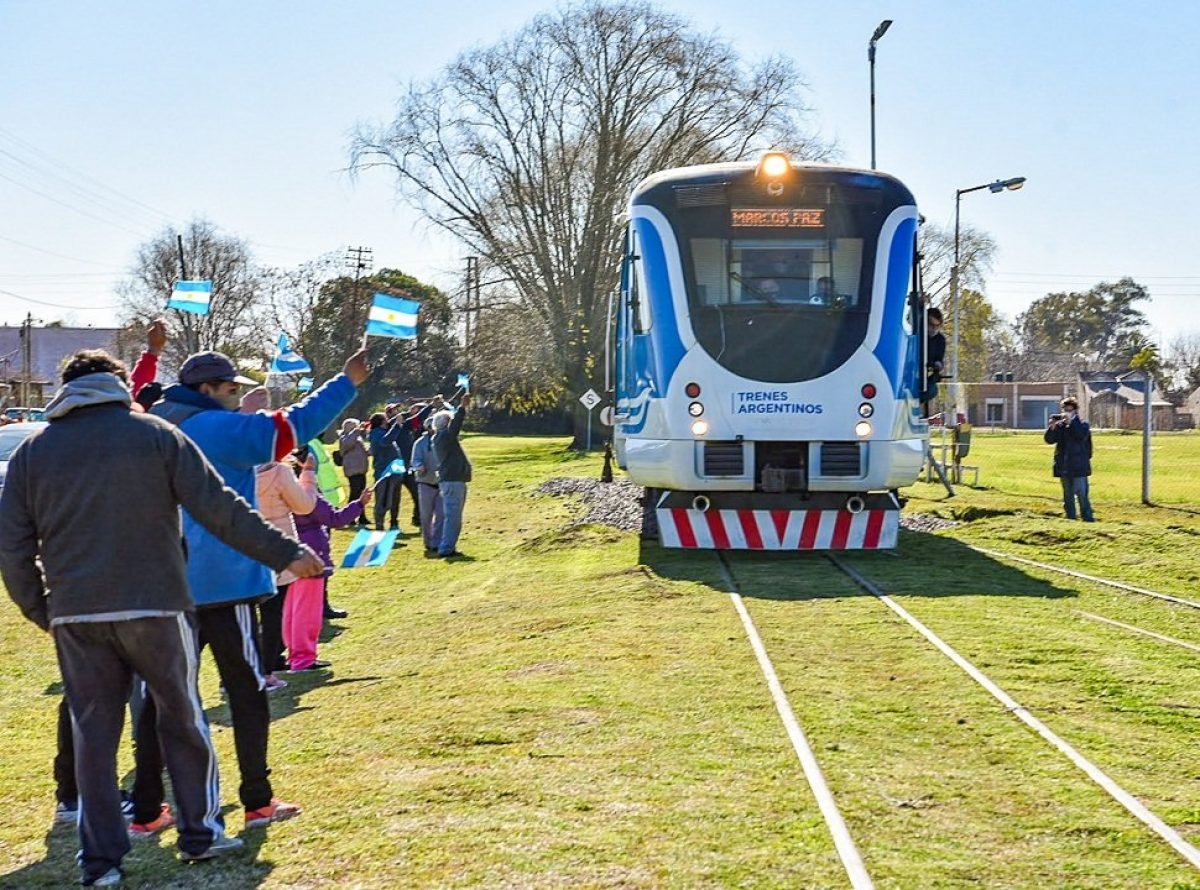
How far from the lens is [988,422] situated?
93.8 meters

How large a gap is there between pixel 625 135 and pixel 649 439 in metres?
38.6

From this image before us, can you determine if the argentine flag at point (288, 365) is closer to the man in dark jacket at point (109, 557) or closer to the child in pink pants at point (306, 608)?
the child in pink pants at point (306, 608)

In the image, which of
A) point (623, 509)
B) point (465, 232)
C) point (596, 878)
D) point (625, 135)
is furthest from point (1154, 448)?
point (596, 878)

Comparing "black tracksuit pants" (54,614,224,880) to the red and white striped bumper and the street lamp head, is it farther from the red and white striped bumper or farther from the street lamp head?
the street lamp head

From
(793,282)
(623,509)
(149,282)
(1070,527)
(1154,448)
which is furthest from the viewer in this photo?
(149,282)

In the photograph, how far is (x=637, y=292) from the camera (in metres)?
13.9

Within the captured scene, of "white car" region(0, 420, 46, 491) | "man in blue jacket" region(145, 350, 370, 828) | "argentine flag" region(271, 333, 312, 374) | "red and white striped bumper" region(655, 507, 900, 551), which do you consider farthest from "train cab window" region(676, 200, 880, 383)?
"white car" region(0, 420, 46, 491)

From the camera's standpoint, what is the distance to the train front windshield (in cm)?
1326

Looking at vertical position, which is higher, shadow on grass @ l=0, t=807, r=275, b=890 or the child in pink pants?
the child in pink pants

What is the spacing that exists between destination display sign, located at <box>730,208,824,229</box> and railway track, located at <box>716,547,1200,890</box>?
10.9 feet

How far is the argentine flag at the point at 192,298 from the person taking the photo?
13.5m

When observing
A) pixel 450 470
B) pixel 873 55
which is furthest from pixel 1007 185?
pixel 450 470

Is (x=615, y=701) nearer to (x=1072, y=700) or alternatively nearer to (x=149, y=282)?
(x=1072, y=700)

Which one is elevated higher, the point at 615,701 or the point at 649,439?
the point at 649,439
